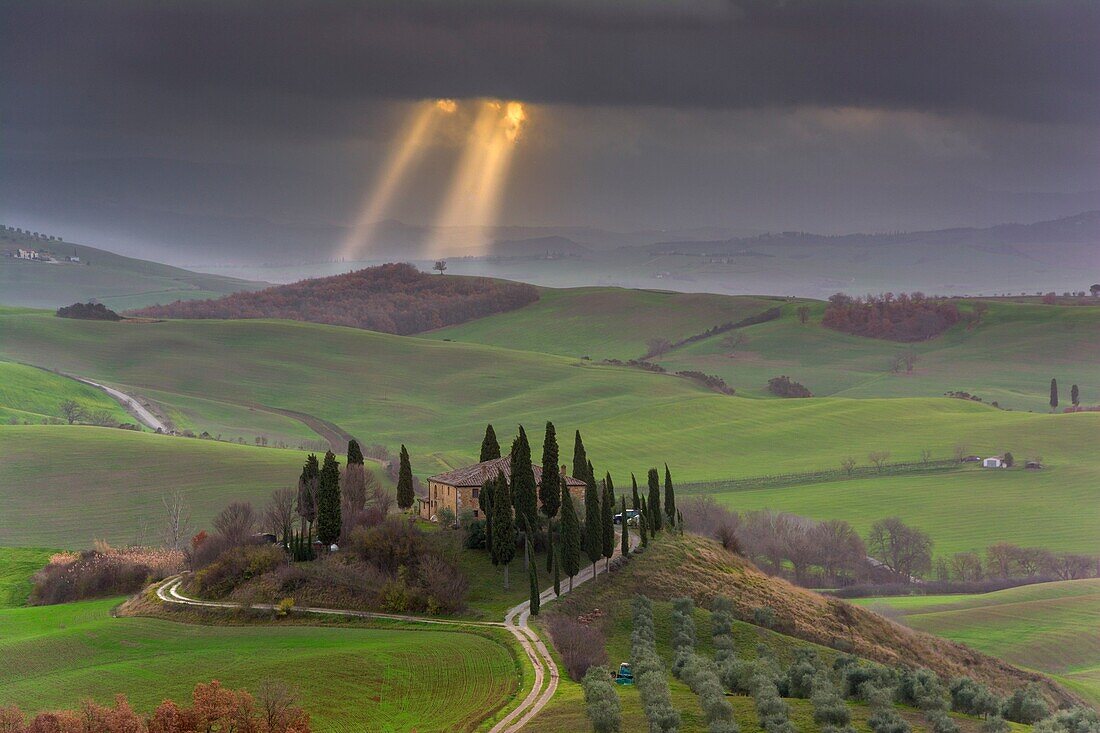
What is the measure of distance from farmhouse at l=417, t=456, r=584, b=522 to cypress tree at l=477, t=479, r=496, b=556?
1.31 metres

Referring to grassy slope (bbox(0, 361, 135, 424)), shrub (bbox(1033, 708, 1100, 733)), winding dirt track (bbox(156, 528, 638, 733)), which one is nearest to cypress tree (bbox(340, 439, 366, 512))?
winding dirt track (bbox(156, 528, 638, 733))

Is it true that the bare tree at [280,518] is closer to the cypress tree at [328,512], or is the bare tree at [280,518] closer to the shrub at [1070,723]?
the cypress tree at [328,512]

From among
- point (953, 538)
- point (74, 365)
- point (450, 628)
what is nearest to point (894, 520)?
point (953, 538)

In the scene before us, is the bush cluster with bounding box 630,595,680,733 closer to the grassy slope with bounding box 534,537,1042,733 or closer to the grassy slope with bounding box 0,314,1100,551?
the grassy slope with bounding box 534,537,1042,733

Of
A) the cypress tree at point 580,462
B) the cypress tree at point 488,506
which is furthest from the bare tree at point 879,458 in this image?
the cypress tree at point 488,506

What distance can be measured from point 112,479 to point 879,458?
286 feet

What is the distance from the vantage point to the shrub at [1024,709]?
1844 inches

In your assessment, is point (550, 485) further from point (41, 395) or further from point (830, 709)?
point (41, 395)

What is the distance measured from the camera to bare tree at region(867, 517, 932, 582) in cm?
9931

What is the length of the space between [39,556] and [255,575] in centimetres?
3105

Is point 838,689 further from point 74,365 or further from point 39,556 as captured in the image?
point 74,365

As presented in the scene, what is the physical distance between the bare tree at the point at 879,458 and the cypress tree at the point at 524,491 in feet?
248

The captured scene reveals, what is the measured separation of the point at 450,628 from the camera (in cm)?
5438

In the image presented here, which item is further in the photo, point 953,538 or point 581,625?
point 953,538
